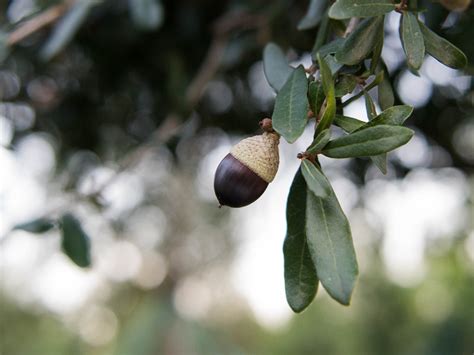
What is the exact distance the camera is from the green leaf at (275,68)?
1.47 feet

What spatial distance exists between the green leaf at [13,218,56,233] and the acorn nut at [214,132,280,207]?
43 centimetres

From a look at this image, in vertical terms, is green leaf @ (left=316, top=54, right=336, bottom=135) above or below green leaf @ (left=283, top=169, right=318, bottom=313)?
above

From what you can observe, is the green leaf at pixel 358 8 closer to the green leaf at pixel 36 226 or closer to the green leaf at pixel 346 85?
the green leaf at pixel 346 85

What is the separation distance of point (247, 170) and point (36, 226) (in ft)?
1.51

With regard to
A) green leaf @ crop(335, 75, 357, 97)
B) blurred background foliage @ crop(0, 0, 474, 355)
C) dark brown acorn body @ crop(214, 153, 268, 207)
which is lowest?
blurred background foliage @ crop(0, 0, 474, 355)

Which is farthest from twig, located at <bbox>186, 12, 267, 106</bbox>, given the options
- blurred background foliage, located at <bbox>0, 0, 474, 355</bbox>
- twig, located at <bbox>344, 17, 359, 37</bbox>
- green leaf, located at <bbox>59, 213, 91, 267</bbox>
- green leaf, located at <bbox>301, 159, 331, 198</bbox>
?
green leaf, located at <bbox>301, 159, 331, 198</bbox>

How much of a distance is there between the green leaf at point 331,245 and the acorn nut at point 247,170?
0.12 ft

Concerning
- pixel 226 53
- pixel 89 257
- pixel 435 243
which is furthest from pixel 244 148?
pixel 435 243

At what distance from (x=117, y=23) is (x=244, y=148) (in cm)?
78

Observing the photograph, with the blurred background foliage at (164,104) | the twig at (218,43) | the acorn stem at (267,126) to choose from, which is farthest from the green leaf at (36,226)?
the acorn stem at (267,126)

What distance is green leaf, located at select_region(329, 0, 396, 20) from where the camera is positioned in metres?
0.36

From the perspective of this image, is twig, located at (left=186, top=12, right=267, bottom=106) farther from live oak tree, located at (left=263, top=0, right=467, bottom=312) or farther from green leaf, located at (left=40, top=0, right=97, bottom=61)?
live oak tree, located at (left=263, top=0, right=467, bottom=312)

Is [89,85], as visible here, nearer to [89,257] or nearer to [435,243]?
[89,257]

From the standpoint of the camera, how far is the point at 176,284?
489cm
